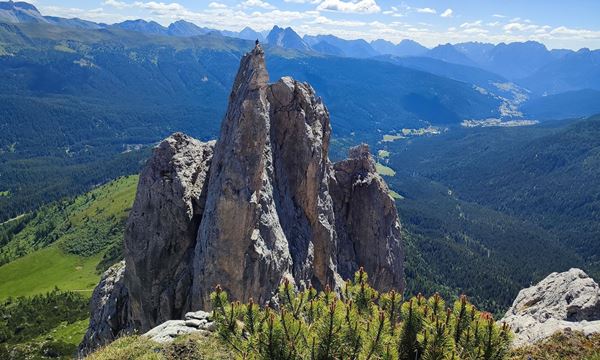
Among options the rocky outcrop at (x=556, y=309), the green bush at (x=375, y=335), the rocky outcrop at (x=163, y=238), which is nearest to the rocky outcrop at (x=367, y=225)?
the rocky outcrop at (x=556, y=309)

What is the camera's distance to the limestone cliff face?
1404 inches

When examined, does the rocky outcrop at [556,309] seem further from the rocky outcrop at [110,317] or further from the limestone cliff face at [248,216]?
the rocky outcrop at [110,317]

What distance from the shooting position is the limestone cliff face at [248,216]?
3566 cm

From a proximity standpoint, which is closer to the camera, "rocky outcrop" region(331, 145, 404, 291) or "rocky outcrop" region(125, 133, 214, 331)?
"rocky outcrop" region(125, 133, 214, 331)

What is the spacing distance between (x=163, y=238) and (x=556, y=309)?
2947cm

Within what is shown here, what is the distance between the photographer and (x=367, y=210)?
5562 cm

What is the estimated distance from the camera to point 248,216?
118ft

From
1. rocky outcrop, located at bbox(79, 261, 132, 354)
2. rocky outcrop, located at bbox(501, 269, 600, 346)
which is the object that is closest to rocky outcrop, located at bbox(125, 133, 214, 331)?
rocky outcrop, located at bbox(79, 261, 132, 354)

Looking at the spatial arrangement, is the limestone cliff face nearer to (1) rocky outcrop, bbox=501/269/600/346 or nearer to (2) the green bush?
(1) rocky outcrop, bbox=501/269/600/346

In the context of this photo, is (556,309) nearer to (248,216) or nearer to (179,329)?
(248,216)

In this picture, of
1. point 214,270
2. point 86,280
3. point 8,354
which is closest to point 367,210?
point 214,270

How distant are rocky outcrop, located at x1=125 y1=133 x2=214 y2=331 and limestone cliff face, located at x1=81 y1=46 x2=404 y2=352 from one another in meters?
0.08

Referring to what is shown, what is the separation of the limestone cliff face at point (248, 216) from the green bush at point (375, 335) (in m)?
20.1

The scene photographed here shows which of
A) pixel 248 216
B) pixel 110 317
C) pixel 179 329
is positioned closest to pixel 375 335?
pixel 179 329
